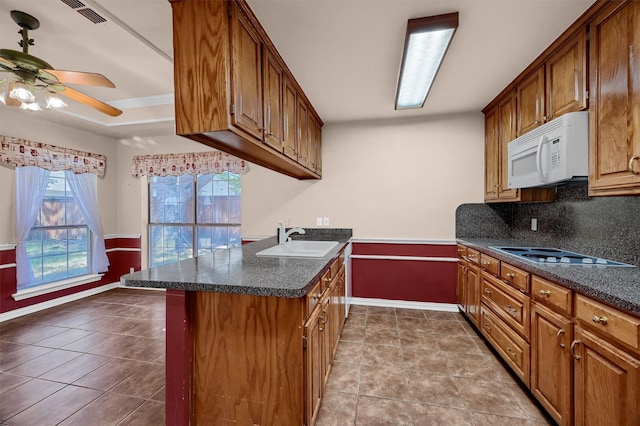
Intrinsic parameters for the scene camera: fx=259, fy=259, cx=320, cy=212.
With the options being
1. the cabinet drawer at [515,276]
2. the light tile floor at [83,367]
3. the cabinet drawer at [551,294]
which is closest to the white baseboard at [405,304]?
the cabinet drawer at [515,276]

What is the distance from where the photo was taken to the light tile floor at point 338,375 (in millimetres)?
1620

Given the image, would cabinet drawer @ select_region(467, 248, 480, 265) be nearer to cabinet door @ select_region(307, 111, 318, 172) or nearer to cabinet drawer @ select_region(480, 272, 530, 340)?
cabinet drawer @ select_region(480, 272, 530, 340)

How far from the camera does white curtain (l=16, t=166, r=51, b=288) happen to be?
315 cm

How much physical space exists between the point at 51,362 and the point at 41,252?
2.12 m

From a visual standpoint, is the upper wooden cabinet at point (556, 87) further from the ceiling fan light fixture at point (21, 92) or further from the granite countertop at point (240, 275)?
the ceiling fan light fixture at point (21, 92)

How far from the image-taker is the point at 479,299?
2467 mm

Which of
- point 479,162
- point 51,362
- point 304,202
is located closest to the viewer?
point 51,362

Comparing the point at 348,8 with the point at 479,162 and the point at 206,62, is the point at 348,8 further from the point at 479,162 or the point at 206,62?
the point at 479,162

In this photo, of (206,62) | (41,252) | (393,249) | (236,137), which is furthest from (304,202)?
(41,252)

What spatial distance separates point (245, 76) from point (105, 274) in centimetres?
443

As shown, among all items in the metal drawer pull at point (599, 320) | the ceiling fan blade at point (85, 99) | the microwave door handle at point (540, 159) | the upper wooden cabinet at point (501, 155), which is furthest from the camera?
the upper wooden cabinet at point (501, 155)

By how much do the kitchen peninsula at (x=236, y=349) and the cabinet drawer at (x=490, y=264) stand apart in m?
1.61

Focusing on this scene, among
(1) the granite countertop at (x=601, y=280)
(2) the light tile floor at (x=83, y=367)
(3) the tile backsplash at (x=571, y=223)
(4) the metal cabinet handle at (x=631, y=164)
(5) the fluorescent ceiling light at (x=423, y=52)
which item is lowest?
(2) the light tile floor at (x=83, y=367)

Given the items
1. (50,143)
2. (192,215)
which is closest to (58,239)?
(50,143)
